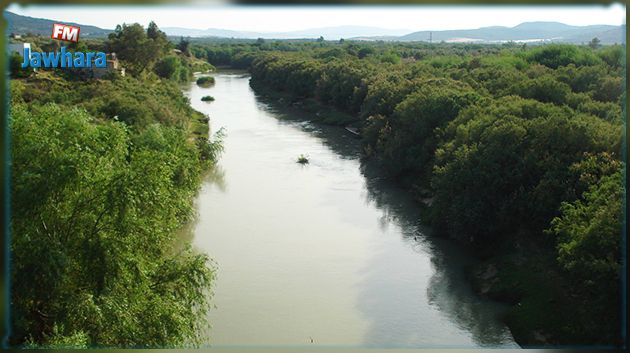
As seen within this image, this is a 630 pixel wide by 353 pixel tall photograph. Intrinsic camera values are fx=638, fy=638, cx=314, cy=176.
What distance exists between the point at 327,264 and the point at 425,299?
286 centimetres

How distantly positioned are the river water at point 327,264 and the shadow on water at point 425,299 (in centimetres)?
3

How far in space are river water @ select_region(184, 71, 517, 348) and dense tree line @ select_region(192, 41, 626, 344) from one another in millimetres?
1106

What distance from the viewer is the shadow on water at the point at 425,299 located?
481 inches

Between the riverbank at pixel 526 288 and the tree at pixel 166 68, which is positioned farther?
the tree at pixel 166 68

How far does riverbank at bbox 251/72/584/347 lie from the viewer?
12.4m

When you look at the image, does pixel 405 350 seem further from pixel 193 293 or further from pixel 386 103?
pixel 386 103

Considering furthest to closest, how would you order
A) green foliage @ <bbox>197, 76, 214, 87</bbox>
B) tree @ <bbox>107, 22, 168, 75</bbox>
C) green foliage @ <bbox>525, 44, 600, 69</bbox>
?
green foliage @ <bbox>197, 76, 214, 87</bbox>
tree @ <bbox>107, 22, 168, 75</bbox>
green foliage @ <bbox>525, 44, 600, 69</bbox>

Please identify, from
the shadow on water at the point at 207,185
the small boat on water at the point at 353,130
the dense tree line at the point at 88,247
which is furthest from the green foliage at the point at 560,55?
the dense tree line at the point at 88,247

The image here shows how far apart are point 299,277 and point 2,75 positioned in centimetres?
1304

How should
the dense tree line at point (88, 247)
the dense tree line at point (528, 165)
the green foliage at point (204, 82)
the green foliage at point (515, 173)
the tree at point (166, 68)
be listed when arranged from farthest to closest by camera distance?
the green foliage at point (204, 82), the tree at point (166, 68), the green foliage at point (515, 173), the dense tree line at point (528, 165), the dense tree line at point (88, 247)

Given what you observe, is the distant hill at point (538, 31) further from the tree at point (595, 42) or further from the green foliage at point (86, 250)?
the tree at point (595, 42)

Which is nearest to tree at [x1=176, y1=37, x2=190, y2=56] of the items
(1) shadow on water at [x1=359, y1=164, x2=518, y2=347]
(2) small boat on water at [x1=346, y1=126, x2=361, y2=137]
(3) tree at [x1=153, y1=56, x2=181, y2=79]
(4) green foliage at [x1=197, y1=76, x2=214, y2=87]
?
(4) green foliage at [x1=197, y1=76, x2=214, y2=87]

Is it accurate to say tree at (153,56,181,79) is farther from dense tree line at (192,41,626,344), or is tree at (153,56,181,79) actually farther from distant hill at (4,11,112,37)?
distant hill at (4,11,112,37)

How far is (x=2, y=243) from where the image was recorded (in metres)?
1.94
